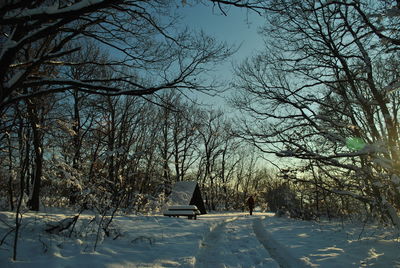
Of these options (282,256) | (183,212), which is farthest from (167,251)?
(183,212)

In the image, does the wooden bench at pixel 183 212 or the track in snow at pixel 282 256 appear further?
the wooden bench at pixel 183 212

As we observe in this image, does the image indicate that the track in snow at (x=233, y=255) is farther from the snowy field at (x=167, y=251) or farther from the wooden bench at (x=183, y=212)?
the wooden bench at (x=183, y=212)

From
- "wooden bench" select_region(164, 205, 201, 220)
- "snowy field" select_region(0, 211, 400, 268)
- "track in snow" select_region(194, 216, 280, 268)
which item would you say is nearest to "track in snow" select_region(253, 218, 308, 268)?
"snowy field" select_region(0, 211, 400, 268)

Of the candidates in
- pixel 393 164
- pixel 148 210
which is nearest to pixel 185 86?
pixel 393 164

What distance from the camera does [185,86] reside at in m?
6.06

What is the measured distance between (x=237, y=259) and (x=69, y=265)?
3218mm

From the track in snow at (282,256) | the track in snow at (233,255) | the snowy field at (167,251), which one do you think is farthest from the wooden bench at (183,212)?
the track in snow at (282,256)

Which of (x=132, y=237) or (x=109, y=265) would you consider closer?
(x=109, y=265)

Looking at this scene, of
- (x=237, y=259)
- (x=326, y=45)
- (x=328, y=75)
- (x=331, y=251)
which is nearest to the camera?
(x=237, y=259)

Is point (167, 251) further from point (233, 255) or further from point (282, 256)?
point (282, 256)

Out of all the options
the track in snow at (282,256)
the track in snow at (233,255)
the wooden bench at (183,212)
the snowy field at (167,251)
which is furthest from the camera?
the wooden bench at (183,212)

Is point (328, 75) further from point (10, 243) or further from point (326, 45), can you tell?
point (10, 243)

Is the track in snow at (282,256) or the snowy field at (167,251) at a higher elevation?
the snowy field at (167,251)

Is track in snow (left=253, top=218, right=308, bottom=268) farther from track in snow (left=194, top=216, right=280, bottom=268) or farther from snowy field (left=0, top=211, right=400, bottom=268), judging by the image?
track in snow (left=194, top=216, right=280, bottom=268)
